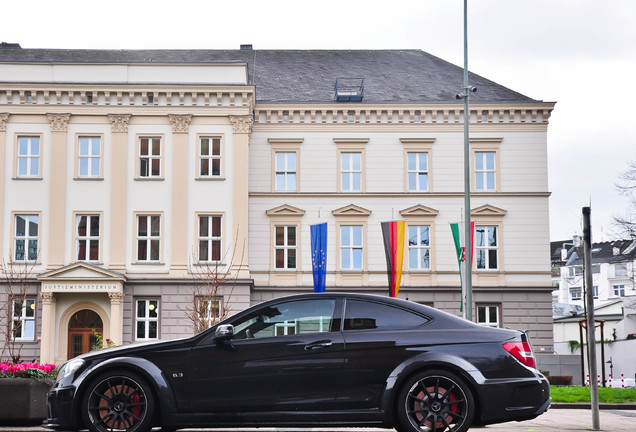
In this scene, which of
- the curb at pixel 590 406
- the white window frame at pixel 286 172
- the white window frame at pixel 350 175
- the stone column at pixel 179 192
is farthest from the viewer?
the white window frame at pixel 350 175

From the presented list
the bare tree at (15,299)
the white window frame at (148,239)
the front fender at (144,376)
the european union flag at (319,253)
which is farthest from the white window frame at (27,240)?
the front fender at (144,376)

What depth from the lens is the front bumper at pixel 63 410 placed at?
896cm

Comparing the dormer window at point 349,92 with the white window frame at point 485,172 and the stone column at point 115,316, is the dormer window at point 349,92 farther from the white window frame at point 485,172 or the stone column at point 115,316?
the stone column at point 115,316

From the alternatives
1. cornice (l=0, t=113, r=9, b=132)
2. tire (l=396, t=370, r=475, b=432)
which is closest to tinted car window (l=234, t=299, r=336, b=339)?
tire (l=396, t=370, r=475, b=432)

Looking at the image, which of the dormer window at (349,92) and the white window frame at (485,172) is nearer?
the white window frame at (485,172)

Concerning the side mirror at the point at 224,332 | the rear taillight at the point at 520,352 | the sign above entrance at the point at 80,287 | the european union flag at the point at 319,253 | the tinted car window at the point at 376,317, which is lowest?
the rear taillight at the point at 520,352

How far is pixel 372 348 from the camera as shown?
8914mm

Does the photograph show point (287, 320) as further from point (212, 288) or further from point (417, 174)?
point (417, 174)

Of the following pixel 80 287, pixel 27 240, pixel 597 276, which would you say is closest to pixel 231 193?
pixel 80 287

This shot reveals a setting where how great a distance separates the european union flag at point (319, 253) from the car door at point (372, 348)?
27676 millimetres

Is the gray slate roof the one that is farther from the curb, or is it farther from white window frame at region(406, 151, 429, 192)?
the curb

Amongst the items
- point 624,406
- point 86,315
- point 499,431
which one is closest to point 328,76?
point 86,315

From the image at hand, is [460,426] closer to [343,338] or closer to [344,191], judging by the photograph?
[343,338]

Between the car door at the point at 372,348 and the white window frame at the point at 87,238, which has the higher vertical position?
the white window frame at the point at 87,238
